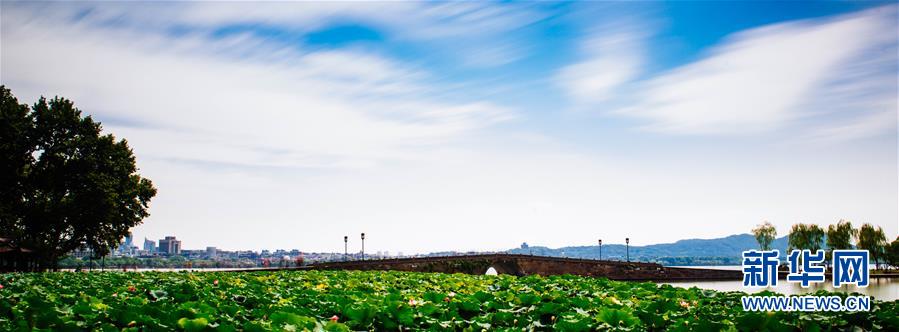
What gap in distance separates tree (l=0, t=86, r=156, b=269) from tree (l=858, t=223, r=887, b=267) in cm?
8592

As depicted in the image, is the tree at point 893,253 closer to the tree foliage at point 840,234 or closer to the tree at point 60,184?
the tree foliage at point 840,234

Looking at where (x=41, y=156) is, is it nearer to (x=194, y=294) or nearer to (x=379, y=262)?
(x=379, y=262)

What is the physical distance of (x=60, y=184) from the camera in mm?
43625

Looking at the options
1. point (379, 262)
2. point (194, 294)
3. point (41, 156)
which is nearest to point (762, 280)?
point (194, 294)

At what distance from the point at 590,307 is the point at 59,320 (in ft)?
17.2

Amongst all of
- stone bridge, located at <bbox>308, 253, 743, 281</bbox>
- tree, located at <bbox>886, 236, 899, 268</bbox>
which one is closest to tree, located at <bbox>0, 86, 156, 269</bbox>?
stone bridge, located at <bbox>308, 253, 743, 281</bbox>

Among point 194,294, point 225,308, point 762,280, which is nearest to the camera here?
point 225,308

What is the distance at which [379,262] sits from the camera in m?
52.5

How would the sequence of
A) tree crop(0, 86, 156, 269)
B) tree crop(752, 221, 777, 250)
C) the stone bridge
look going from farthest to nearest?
tree crop(752, 221, 777, 250) → the stone bridge → tree crop(0, 86, 156, 269)

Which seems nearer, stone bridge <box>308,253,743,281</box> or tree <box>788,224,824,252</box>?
stone bridge <box>308,253,743,281</box>

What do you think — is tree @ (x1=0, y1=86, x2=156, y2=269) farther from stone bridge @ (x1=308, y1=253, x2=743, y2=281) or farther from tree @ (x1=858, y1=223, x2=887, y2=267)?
tree @ (x1=858, y1=223, x2=887, y2=267)

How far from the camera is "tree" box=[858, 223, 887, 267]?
77.2 m

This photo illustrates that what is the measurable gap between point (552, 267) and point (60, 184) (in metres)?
48.3

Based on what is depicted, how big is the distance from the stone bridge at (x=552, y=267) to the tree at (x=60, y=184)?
971 inches
